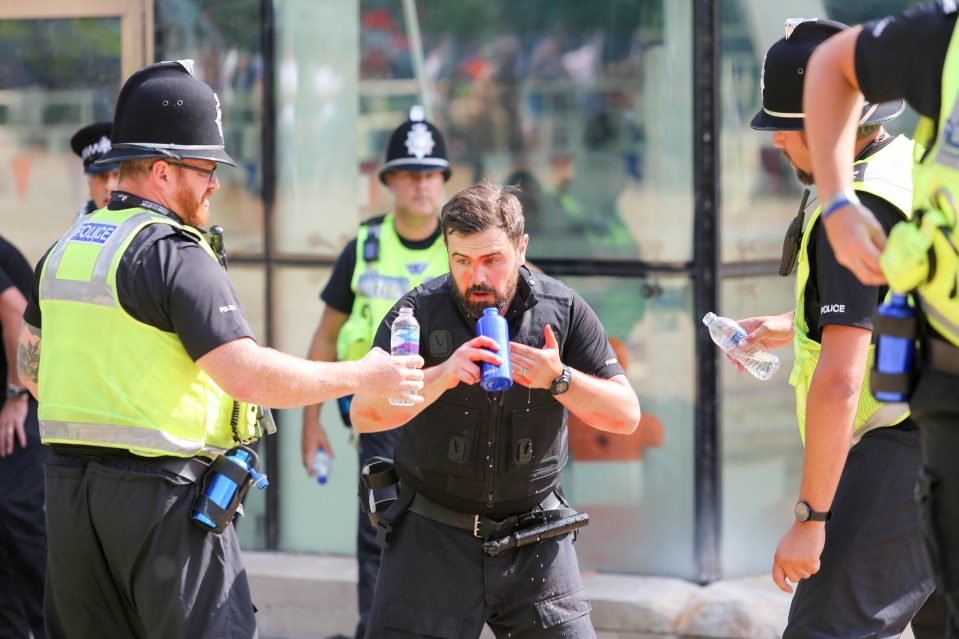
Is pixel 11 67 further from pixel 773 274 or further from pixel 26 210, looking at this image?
pixel 773 274

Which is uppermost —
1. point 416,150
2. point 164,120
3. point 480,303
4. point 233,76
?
point 233,76

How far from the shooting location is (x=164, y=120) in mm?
3998

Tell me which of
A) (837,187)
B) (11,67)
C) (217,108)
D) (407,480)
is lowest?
(407,480)

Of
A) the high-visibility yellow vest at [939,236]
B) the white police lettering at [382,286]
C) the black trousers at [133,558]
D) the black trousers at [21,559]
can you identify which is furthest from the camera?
the white police lettering at [382,286]

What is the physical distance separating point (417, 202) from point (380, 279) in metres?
0.40

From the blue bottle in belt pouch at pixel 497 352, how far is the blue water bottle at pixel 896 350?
1.07 metres

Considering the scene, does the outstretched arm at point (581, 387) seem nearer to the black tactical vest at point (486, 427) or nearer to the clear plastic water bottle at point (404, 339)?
the black tactical vest at point (486, 427)

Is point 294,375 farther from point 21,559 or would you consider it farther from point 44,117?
point 44,117

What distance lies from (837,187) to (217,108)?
80.4 inches

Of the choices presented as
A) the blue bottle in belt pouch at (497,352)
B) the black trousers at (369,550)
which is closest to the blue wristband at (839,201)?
the blue bottle in belt pouch at (497,352)

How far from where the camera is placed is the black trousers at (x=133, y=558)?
3838mm

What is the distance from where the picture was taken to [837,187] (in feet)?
9.39

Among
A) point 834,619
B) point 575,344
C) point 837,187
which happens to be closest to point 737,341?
point 575,344

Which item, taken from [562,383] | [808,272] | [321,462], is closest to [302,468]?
[321,462]
